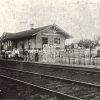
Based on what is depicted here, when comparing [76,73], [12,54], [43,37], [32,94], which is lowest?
[32,94]

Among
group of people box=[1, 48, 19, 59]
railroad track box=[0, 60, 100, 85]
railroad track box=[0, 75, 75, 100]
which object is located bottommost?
railroad track box=[0, 75, 75, 100]

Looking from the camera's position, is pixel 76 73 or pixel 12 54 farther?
pixel 12 54

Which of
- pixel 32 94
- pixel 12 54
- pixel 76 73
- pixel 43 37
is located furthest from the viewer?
pixel 43 37

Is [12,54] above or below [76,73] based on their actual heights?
above

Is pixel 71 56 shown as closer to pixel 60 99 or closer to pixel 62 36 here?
pixel 62 36

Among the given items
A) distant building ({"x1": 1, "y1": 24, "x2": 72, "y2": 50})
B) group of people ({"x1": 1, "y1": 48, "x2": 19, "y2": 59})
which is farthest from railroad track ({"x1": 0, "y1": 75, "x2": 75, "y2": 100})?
distant building ({"x1": 1, "y1": 24, "x2": 72, "y2": 50})

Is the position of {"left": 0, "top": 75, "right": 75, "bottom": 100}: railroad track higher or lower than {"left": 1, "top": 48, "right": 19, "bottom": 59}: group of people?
lower

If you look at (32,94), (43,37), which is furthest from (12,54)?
(32,94)

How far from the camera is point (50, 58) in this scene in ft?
83.2

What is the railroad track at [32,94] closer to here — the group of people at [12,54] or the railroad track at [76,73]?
the railroad track at [76,73]

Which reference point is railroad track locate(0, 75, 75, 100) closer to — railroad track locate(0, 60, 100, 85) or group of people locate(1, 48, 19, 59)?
railroad track locate(0, 60, 100, 85)

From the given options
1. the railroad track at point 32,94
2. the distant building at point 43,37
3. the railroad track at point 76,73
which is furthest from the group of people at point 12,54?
the railroad track at point 32,94

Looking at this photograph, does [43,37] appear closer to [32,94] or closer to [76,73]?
[76,73]

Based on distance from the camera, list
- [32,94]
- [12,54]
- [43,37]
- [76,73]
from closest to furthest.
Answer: [32,94], [76,73], [12,54], [43,37]
